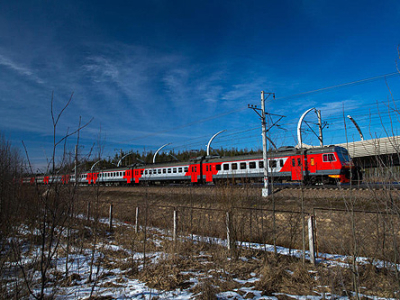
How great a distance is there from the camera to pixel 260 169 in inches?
789

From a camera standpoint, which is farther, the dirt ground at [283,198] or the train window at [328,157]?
the train window at [328,157]

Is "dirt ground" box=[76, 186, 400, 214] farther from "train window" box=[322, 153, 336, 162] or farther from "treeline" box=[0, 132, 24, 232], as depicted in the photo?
"train window" box=[322, 153, 336, 162]

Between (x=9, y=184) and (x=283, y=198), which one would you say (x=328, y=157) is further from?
(x=9, y=184)

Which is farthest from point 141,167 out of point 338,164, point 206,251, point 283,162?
point 206,251

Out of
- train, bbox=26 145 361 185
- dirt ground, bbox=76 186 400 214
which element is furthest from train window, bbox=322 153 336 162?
dirt ground, bbox=76 186 400 214

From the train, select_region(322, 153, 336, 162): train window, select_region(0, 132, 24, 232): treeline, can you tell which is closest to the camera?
select_region(0, 132, 24, 232): treeline

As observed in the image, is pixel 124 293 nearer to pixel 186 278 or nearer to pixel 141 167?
pixel 186 278

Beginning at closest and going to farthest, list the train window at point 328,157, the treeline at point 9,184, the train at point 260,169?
1. the treeline at point 9,184
2. the train at point 260,169
3. the train window at point 328,157

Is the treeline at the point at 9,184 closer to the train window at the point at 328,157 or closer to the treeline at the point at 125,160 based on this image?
the treeline at the point at 125,160

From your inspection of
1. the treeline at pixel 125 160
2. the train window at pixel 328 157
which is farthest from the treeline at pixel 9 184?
the train window at pixel 328 157

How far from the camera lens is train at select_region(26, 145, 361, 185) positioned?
16.6 m

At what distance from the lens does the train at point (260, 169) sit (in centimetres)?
1658

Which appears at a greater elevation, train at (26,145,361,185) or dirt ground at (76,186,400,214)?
train at (26,145,361,185)

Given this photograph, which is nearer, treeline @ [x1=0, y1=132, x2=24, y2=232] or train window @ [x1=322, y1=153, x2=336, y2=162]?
treeline @ [x1=0, y1=132, x2=24, y2=232]
